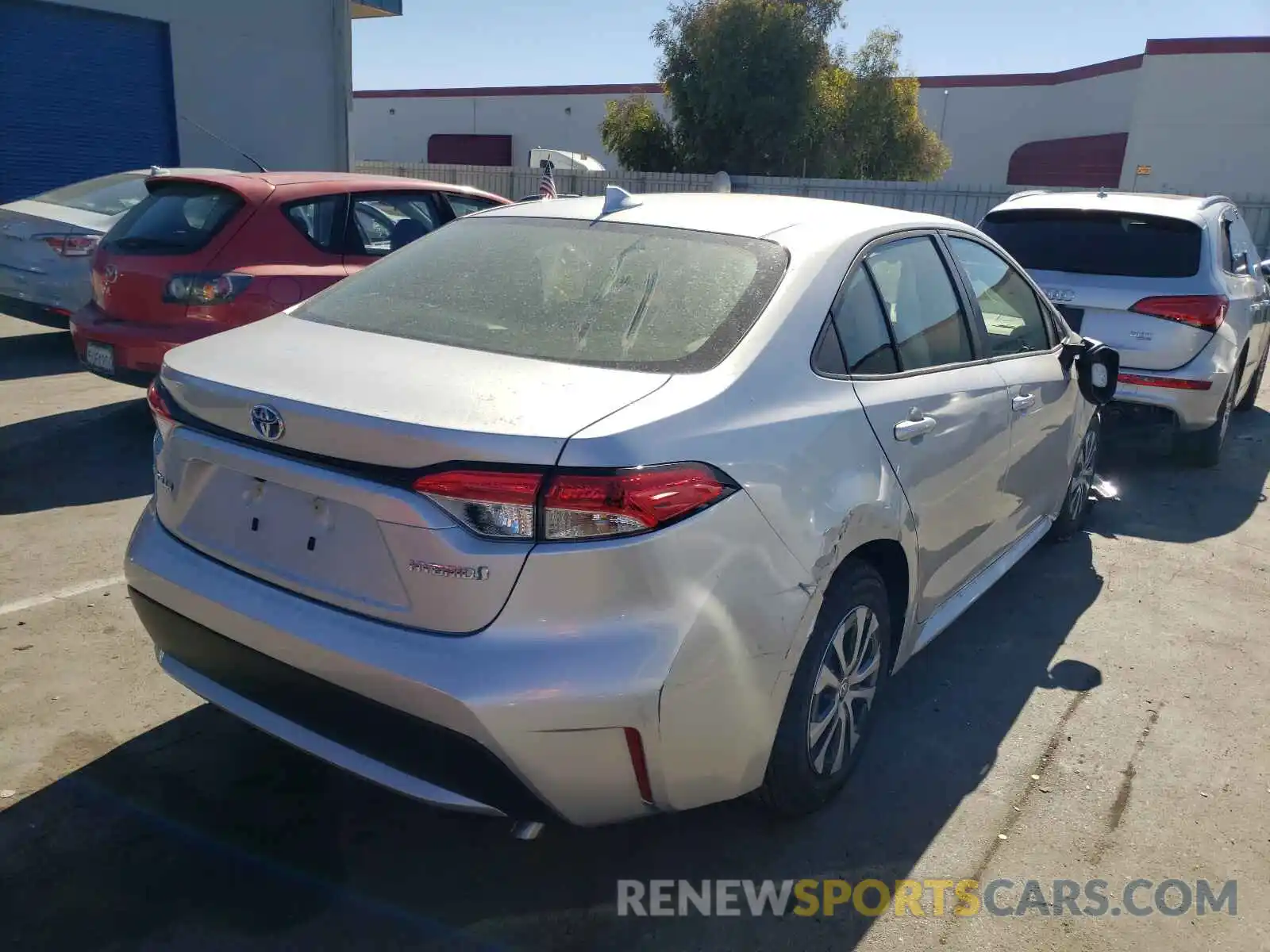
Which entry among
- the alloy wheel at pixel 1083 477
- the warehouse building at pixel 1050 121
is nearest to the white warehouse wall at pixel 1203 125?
the warehouse building at pixel 1050 121

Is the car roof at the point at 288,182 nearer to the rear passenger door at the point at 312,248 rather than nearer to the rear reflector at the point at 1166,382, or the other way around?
the rear passenger door at the point at 312,248

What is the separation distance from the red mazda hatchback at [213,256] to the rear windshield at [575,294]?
2.71 m

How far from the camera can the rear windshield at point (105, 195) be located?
8.41 m

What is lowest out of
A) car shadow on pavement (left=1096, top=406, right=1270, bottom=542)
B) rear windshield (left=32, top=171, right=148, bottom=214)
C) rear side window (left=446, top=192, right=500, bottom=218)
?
car shadow on pavement (left=1096, top=406, right=1270, bottom=542)

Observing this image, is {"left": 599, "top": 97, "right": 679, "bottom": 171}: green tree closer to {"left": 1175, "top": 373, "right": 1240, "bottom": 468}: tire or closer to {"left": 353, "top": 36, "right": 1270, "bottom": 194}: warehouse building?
{"left": 353, "top": 36, "right": 1270, "bottom": 194}: warehouse building

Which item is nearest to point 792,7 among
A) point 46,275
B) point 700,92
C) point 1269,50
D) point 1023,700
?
point 700,92

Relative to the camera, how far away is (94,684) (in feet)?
11.4

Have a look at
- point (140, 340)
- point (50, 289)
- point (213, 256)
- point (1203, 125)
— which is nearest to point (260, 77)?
point (50, 289)

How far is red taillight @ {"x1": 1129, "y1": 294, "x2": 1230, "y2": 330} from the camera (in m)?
6.15

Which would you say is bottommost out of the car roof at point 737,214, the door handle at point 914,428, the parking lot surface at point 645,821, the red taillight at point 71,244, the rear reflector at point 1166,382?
the parking lot surface at point 645,821

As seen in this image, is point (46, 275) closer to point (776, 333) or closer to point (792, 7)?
point (776, 333)

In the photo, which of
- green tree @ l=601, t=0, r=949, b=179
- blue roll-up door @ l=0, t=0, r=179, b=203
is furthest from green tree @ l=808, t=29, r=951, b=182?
blue roll-up door @ l=0, t=0, r=179, b=203

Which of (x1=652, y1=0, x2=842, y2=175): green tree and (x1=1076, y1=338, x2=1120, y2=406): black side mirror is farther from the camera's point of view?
(x1=652, y1=0, x2=842, y2=175): green tree

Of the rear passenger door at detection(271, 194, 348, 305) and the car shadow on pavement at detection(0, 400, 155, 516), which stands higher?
the rear passenger door at detection(271, 194, 348, 305)
